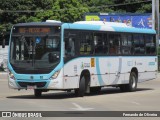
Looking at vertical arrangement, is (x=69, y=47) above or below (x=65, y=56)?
above

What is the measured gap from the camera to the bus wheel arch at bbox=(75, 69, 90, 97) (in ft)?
76.9

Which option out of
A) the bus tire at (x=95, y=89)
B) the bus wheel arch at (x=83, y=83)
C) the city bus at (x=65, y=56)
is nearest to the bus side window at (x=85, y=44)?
the city bus at (x=65, y=56)

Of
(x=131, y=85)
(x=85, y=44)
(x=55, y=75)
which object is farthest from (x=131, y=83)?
(x=55, y=75)

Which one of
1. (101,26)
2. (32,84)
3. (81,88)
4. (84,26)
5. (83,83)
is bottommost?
(81,88)

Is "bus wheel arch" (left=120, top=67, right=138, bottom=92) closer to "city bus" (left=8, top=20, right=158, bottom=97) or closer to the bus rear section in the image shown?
"city bus" (left=8, top=20, right=158, bottom=97)

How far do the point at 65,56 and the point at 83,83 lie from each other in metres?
1.57

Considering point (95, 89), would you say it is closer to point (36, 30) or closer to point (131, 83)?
point (131, 83)

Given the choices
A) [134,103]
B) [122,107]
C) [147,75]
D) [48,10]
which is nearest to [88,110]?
[122,107]

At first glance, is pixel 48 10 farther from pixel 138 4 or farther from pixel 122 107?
pixel 122 107

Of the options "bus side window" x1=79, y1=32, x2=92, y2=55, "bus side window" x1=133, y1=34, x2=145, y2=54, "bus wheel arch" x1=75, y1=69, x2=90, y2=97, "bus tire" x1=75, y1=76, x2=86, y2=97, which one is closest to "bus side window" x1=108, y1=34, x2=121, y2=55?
"bus side window" x1=133, y1=34, x2=145, y2=54

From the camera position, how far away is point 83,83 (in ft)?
77.0

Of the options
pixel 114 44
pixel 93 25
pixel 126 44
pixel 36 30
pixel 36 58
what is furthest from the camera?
pixel 126 44

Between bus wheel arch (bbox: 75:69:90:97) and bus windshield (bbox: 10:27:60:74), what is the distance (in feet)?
5.50

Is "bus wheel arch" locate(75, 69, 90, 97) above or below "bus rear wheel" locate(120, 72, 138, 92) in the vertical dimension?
above
